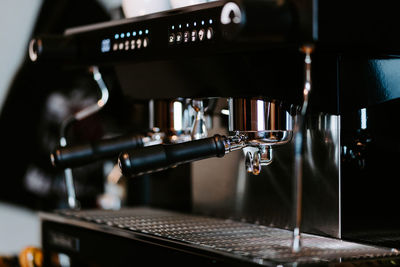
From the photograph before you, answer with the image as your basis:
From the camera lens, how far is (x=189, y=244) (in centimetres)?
86

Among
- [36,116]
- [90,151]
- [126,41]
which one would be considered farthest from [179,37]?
[36,116]

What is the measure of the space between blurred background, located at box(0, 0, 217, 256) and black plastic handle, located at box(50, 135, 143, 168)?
1.76 feet

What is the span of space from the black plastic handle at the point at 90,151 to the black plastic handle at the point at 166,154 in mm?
211

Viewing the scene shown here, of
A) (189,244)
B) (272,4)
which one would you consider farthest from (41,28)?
(272,4)

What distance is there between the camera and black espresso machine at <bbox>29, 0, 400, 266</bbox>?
73 centimetres

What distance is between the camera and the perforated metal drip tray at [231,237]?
773mm

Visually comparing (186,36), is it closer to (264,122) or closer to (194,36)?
(194,36)

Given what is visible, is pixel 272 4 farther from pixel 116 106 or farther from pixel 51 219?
pixel 116 106

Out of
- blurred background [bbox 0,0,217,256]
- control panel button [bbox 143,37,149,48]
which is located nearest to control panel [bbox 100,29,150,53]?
control panel button [bbox 143,37,149,48]

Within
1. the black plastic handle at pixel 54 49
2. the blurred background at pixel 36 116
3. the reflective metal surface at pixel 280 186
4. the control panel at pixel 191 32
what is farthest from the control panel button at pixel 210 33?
the blurred background at pixel 36 116

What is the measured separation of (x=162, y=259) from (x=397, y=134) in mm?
374

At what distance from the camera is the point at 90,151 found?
41.2 inches

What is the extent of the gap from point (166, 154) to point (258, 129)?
13 cm

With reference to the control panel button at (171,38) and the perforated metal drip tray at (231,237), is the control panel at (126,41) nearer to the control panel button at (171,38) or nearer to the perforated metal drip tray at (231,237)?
the control panel button at (171,38)
